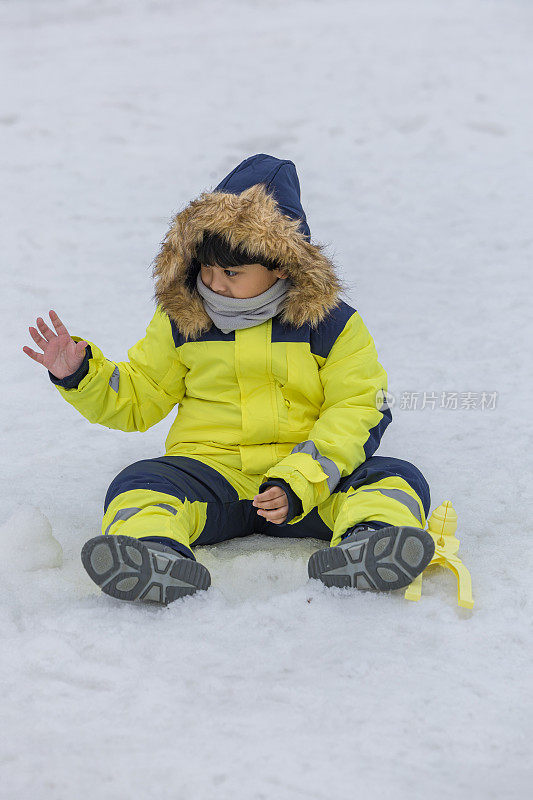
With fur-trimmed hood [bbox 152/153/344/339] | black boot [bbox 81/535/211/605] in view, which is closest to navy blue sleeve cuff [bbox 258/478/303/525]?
black boot [bbox 81/535/211/605]

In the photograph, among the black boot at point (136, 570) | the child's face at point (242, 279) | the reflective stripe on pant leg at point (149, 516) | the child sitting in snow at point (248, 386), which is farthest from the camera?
the child's face at point (242, 279)

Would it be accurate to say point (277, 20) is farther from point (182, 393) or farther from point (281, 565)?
point (281, 565)

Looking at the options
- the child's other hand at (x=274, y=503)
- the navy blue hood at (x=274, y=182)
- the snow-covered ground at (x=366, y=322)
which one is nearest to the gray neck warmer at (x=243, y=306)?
the navy blue hood at (x=274, y=182)

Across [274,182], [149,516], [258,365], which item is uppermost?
[274,182]

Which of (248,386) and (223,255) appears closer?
(223,255)

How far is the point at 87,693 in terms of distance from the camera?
139cm

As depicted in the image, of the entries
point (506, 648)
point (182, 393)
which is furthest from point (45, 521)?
point (506, 648)

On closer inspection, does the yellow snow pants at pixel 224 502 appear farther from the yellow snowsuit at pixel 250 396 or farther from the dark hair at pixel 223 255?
the dark hair at pixel 223 255

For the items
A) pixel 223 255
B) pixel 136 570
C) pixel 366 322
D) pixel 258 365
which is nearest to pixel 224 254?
pixel 223 255

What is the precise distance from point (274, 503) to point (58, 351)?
62 cm

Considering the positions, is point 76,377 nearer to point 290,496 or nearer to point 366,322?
point 290,496

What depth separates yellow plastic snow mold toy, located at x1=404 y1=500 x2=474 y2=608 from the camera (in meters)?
1.67

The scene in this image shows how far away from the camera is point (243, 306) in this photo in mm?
1992

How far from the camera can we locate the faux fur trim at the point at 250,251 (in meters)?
1.91
